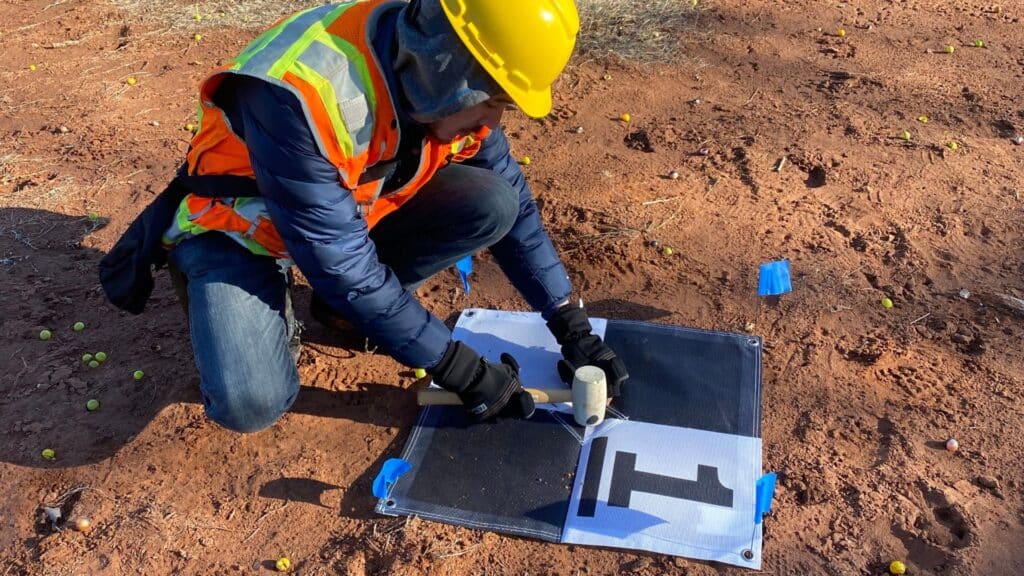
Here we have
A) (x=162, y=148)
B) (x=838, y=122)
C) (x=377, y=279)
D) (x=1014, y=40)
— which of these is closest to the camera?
(x=377, y=279)

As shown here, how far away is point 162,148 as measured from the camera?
4477mm

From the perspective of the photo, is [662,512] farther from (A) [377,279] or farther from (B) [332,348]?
(B) [332,348]

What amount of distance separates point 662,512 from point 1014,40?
4.27 m

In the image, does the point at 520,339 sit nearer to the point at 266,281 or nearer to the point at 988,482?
the point at 266,281

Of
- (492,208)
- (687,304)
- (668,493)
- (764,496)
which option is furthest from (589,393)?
(687,304)

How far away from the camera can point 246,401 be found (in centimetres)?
254

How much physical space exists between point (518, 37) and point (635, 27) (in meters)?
3.56

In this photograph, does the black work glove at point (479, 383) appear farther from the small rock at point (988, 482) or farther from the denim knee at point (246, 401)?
the small rock at point (988, 482)

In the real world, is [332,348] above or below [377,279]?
below

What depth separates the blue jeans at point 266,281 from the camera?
8.27 feet

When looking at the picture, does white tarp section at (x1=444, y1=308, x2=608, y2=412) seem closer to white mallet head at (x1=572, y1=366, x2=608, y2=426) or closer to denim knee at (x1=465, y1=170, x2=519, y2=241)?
white mallet head at (x1=572, y1=366, x2=608, y2=426)

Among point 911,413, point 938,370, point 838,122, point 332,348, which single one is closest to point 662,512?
point 911,413

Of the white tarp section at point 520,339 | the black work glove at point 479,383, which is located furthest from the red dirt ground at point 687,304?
the black work glove at point 479,383

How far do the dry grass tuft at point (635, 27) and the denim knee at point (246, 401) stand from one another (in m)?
3.33
